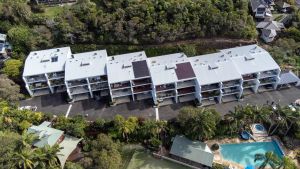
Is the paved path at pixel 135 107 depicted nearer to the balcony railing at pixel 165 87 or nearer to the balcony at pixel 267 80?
Answer: the balcony at pixel 267 80

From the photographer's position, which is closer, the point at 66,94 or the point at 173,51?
the point at 66,94

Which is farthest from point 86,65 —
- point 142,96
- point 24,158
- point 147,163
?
point 147,163

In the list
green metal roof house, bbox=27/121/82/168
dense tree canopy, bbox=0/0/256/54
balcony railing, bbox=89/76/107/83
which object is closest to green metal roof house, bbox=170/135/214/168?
green metal roof house, bbox=27/121/82/168

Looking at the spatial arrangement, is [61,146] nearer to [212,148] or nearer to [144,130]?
[144,130]

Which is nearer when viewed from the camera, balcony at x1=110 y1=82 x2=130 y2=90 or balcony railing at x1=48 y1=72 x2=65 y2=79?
balcony at x1=110 y1=82 x2=130 y2=90

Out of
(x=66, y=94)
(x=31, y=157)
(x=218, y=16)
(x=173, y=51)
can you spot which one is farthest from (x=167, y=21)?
(x=31, y=157)

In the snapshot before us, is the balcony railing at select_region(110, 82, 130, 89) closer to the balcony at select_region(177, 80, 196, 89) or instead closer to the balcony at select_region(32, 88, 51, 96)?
the balcony at select_region(177, 80, 196, 89)
